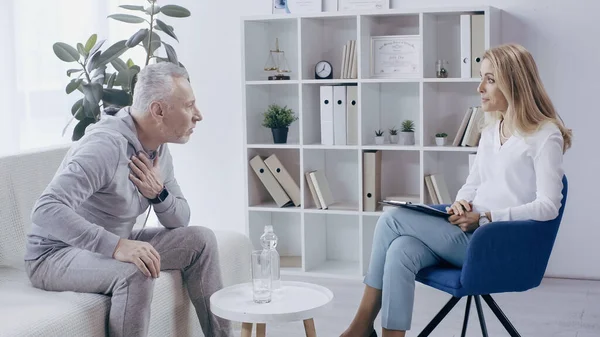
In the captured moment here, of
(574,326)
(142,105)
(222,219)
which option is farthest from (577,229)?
(142,105)

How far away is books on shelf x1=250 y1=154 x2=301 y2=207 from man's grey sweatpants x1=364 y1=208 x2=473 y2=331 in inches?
63.0

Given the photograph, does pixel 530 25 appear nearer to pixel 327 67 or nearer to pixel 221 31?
pixel 327 67

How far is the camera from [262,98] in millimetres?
4672

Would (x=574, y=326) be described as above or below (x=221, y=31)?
below

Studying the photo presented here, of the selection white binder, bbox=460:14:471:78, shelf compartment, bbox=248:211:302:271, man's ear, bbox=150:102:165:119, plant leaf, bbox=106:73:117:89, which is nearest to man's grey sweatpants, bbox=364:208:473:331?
man's ear, bbox=150:102:165:119

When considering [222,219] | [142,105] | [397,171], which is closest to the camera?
[142,105]

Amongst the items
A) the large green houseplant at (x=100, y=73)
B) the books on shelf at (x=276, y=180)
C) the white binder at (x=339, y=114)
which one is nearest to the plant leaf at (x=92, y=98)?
the large green houseplant at (x=100, y=73)

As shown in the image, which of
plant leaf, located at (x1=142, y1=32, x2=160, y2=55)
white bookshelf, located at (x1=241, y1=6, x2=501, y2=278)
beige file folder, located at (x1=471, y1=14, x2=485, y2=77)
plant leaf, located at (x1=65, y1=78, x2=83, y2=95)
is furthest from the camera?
white bookshelf, located at (x1=241, y1=6, x2=501, y2=278)

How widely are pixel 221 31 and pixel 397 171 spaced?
1314 millimetres

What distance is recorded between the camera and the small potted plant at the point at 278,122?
14.8ft

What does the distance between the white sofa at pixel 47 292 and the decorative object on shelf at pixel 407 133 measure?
1.30 metres

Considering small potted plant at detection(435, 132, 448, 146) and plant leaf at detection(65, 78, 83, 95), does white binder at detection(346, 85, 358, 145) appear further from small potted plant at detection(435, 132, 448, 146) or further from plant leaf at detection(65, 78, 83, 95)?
plant leaf at detection(65, 78, 83, 95)

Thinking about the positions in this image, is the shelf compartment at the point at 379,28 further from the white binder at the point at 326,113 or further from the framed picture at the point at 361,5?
the white binder at the point at 326,113

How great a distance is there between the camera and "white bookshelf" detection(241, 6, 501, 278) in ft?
14.0
